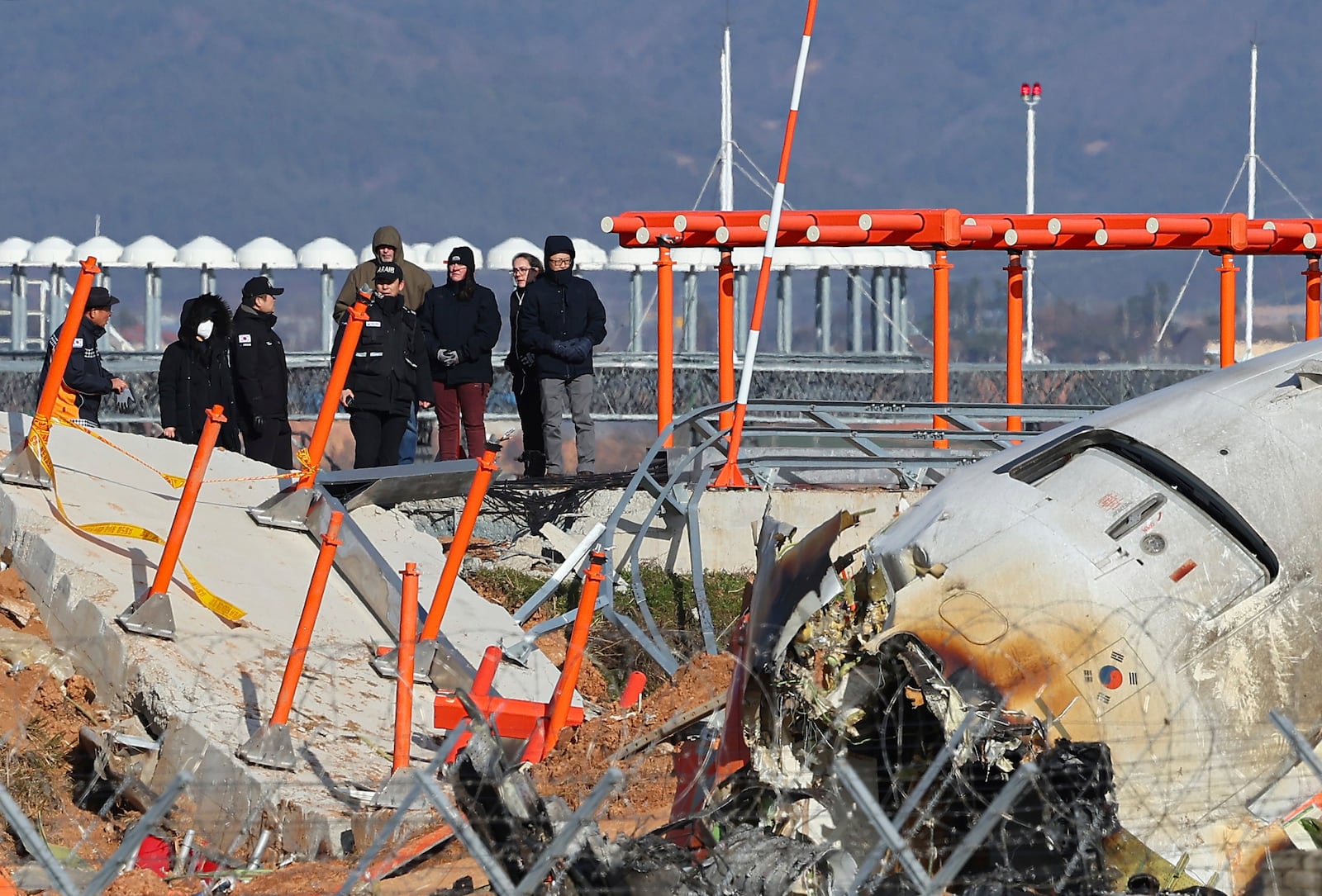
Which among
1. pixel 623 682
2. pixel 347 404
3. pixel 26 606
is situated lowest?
pixel 623 682

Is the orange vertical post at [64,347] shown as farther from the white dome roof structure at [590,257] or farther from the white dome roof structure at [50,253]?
the white dome roof structure at [50,253]

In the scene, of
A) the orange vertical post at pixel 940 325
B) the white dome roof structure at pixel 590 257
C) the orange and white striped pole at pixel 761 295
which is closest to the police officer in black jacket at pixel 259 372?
the orange and white striped pole at pixel 761 295

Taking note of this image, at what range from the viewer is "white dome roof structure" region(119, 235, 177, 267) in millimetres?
33672

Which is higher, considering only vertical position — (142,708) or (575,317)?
(575,317)

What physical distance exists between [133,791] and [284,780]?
69 centimetres

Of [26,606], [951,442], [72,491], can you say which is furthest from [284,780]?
[951,442]

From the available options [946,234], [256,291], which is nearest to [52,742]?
[256,291]

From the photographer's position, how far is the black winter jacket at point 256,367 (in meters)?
11.9

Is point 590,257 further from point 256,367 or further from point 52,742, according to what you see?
point 52,742

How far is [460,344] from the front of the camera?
42.1 ft

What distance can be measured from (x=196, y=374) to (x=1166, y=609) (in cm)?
795

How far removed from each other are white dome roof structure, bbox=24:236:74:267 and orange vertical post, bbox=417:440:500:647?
28.0 m

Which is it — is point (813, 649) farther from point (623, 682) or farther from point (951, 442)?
point (951, 442)

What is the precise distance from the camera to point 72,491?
33.3 feet
